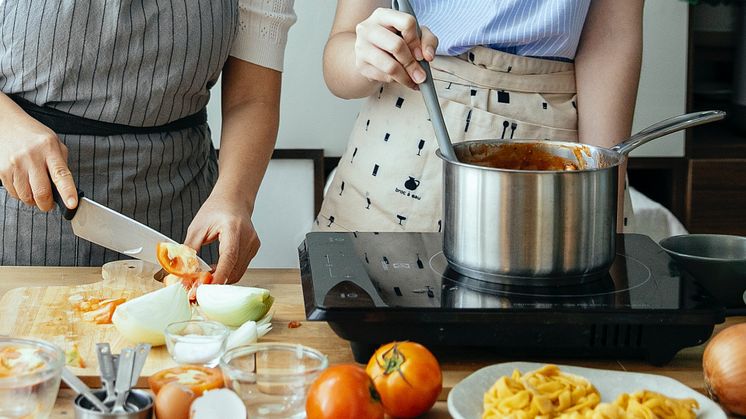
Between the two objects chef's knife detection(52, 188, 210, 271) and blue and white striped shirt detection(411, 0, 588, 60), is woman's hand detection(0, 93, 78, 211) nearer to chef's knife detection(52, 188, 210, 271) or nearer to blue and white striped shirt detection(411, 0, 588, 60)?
chef's knife detection(52, 188, 210, 271)

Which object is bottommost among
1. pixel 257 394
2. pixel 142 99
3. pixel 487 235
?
pixel 257 394

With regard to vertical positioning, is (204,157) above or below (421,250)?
above

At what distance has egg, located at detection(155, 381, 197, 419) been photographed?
2.89 feet

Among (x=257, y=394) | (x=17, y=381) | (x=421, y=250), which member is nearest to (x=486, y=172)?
(x=421, y=250)

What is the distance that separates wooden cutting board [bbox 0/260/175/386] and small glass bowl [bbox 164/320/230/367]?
34 mm

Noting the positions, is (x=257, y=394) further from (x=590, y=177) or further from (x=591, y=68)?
(x=591, y=68)

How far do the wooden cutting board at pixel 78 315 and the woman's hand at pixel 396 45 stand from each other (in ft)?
1.43

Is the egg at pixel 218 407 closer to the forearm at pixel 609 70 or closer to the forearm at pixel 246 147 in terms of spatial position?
the forearm at pixel 246 147

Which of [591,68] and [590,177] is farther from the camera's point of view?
[591,68]

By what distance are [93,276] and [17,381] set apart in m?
0.58

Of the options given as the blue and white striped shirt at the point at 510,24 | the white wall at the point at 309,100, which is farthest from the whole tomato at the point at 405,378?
the white wall at the point at 309,100

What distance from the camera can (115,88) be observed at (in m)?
1.44

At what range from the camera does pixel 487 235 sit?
42.4 inches

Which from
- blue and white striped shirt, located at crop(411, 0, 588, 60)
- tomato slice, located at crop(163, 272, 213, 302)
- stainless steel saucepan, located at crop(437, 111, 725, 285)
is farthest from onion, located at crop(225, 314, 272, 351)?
blue and white striped shirt, located at crop(411, 0, 588, 60)
